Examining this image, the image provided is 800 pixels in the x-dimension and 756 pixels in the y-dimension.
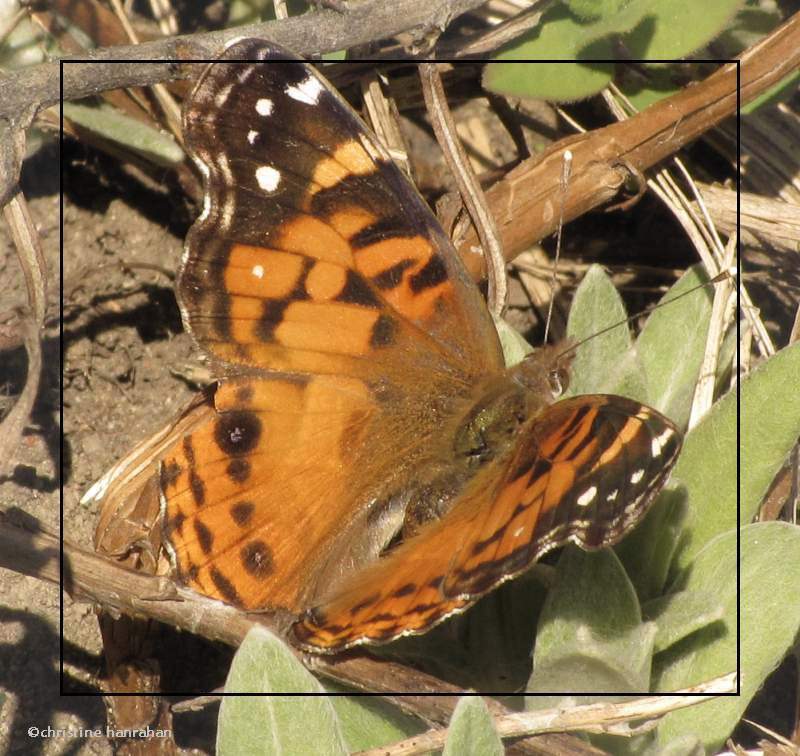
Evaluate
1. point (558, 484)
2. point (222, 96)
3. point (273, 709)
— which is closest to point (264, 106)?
point (222, 96)

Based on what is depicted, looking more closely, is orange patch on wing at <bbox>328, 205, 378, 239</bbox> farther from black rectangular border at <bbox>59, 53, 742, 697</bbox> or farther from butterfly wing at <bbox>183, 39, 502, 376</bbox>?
black rectangular border at <bbox>59, 53, 742, 697</bbox>

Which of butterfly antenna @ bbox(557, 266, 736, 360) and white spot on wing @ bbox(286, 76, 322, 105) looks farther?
butterfly antenna @ bbox(557, 266, 736, 360)

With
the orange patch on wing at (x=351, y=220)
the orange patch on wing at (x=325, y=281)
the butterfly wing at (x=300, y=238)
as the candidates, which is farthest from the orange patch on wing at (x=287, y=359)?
the orange patch on wing at (x=351, y=220)

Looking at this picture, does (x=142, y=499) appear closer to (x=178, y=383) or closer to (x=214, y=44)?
(x=178, y=383)

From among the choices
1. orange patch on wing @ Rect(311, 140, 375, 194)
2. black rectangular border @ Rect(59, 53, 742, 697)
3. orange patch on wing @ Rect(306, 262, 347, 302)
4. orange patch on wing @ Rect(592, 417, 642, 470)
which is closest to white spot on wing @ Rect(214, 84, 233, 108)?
black rectangular border @ Rect(59, 53, 742, 697)

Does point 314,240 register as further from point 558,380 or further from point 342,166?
point 558,380

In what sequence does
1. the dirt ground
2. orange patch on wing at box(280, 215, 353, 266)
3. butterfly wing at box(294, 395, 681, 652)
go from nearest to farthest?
1. butterfly wing at box(294, 395, 681, 652)
2. orange patch on wing at box(280, 215, 353, 266)
3. the dirt ground

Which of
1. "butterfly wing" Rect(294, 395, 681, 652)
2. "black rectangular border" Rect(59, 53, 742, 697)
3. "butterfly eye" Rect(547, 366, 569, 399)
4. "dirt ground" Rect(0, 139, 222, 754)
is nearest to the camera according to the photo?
"butterfly wing" Rect(294, 395, 681, 652)

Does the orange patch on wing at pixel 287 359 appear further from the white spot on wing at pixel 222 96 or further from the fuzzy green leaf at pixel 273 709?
the fuzzy green leaf at pixel 273 709
